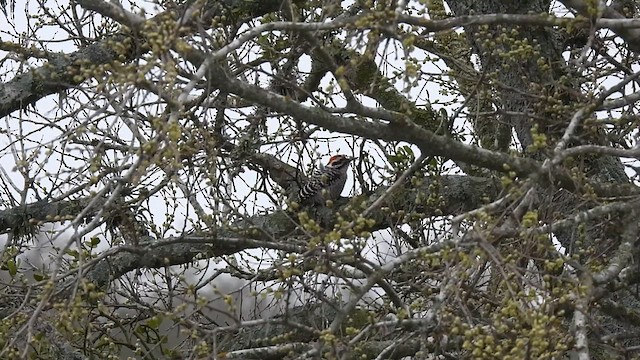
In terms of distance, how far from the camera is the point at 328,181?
849 centimetres

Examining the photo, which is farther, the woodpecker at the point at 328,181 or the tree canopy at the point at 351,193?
the woodpecker at the point at 328,181

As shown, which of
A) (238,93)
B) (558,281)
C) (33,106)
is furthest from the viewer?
(33,106)

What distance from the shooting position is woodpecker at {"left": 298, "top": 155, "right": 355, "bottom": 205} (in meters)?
7.85

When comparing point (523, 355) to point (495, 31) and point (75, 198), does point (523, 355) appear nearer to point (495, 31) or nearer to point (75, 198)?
point (495, 31)

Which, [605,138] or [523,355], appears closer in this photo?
[523,355]

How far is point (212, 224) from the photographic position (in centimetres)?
582

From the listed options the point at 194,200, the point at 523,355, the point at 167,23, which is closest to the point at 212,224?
the point at 194,200

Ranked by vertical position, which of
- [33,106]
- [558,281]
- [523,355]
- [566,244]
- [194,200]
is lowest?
[523,355]

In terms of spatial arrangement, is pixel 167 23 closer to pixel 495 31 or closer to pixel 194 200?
pixel 194 200

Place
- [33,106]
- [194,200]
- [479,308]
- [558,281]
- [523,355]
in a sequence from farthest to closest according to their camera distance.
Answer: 1. [33,106]
2. [194,200]
3. [479,308]
4. [558,281]
5. [523,355]

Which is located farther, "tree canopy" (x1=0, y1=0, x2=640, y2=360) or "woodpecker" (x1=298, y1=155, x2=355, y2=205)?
"woodpecker" (x1=298, y1=155, x2=355, y2=205)

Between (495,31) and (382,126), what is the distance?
7.04 ft

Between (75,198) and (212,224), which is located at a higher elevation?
(75,198)

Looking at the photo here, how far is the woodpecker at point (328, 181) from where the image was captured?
25.8ft
